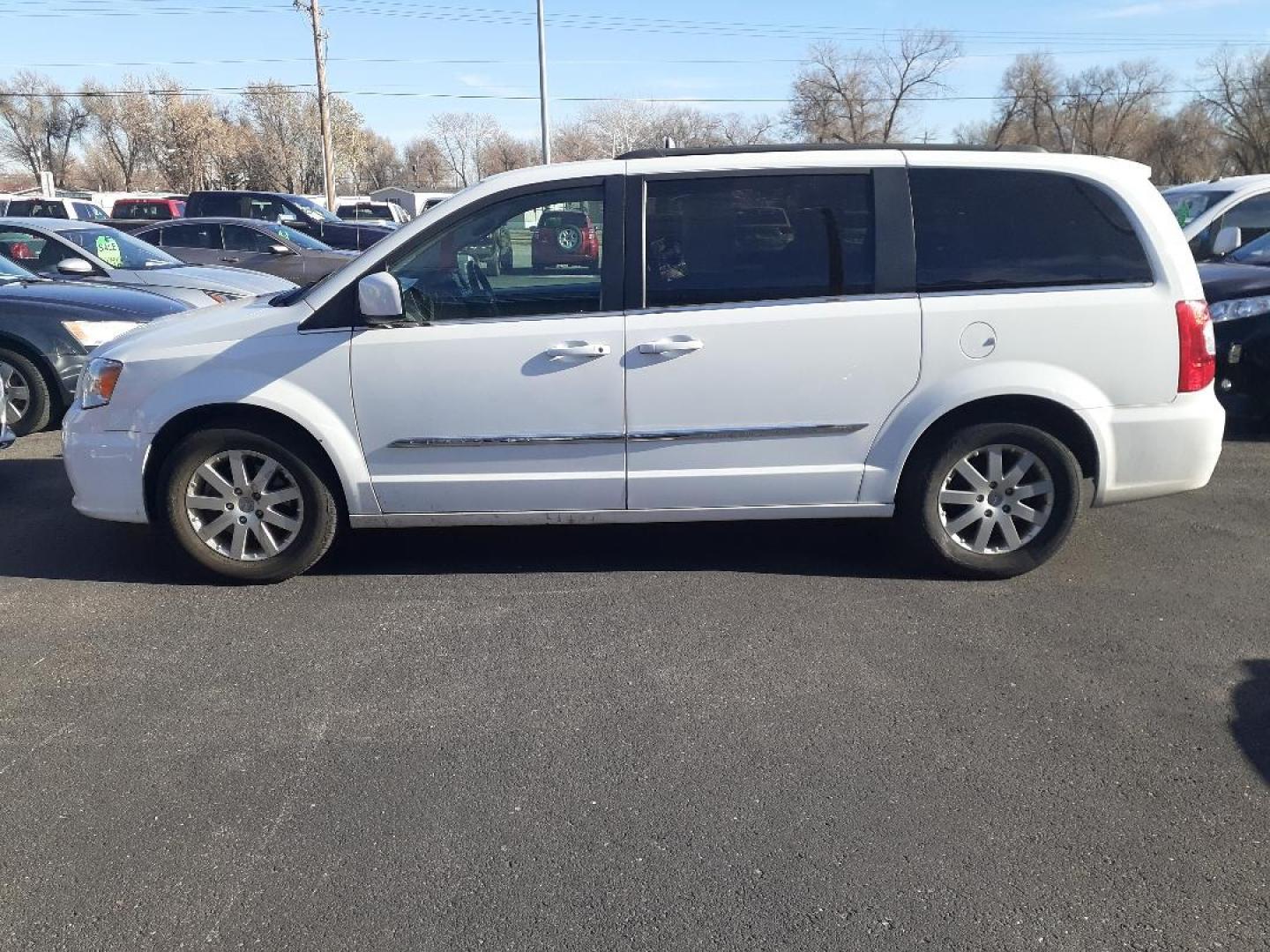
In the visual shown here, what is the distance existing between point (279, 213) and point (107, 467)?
18.0 meters

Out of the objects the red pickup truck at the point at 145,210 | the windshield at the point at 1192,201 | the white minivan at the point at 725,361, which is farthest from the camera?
the red pickup truck at the point at 145,210

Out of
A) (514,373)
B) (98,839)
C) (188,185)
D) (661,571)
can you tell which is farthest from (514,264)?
(188,185)

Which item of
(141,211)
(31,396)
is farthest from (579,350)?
(141,211)

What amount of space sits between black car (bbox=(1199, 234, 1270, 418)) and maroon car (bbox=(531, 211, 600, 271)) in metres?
4.85

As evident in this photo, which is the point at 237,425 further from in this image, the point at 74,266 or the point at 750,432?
the point at 74,266

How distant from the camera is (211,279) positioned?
A: 10.9 metres

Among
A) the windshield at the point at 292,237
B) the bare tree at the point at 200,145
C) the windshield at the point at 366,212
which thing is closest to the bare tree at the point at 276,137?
the bare tree at the point at 200,145

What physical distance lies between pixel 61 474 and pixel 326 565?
2852mm

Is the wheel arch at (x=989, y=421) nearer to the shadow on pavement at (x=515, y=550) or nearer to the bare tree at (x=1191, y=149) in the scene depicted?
the shadow on pavement at (x=515, y=550)

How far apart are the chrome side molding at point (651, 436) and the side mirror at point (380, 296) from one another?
0.55 meters

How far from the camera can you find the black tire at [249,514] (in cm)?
482

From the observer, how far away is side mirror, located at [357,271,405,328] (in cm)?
455

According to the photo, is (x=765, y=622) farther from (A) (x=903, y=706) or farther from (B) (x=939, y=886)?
(B) (x=939, y=886)

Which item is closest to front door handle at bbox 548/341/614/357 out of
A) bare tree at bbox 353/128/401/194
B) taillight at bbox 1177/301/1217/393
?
taillight at bbox 1177/301/1217/393
